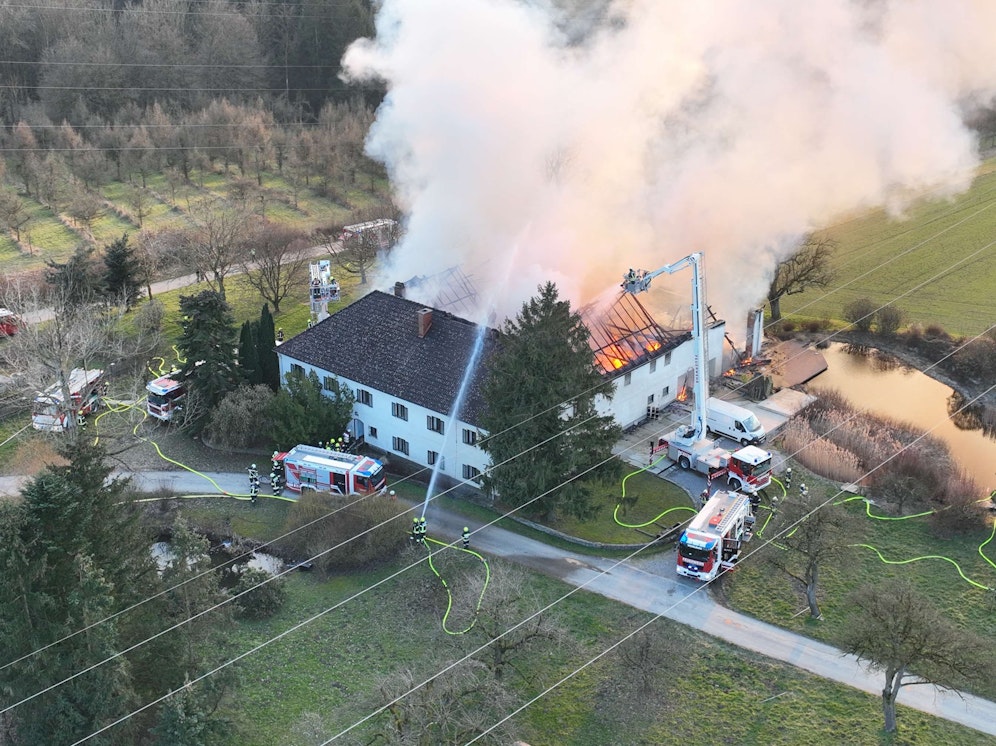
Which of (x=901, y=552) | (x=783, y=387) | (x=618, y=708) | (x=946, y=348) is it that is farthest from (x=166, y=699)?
(x=946, y=348)

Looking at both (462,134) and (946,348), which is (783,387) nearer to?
(946,348)

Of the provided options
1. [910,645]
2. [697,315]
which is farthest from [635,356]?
[910,645]

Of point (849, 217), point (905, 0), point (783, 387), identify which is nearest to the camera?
point (783, 387)

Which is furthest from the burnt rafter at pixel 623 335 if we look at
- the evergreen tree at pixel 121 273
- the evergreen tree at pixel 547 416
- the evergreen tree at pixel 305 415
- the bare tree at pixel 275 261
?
the evergreen tree at pixel 121 273

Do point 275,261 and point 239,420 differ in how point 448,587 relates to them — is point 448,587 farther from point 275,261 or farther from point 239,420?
point 275,261

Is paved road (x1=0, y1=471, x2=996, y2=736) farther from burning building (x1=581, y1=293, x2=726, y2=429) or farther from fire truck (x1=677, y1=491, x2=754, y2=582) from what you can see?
burning building (x1=581, y1=293, x2=726, y2=429)

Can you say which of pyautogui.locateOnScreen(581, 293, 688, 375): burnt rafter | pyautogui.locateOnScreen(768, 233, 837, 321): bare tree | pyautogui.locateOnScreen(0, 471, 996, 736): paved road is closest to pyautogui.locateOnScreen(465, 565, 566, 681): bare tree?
pyautogui.locateOnScreen(0, 471, 996, 736): paved road
